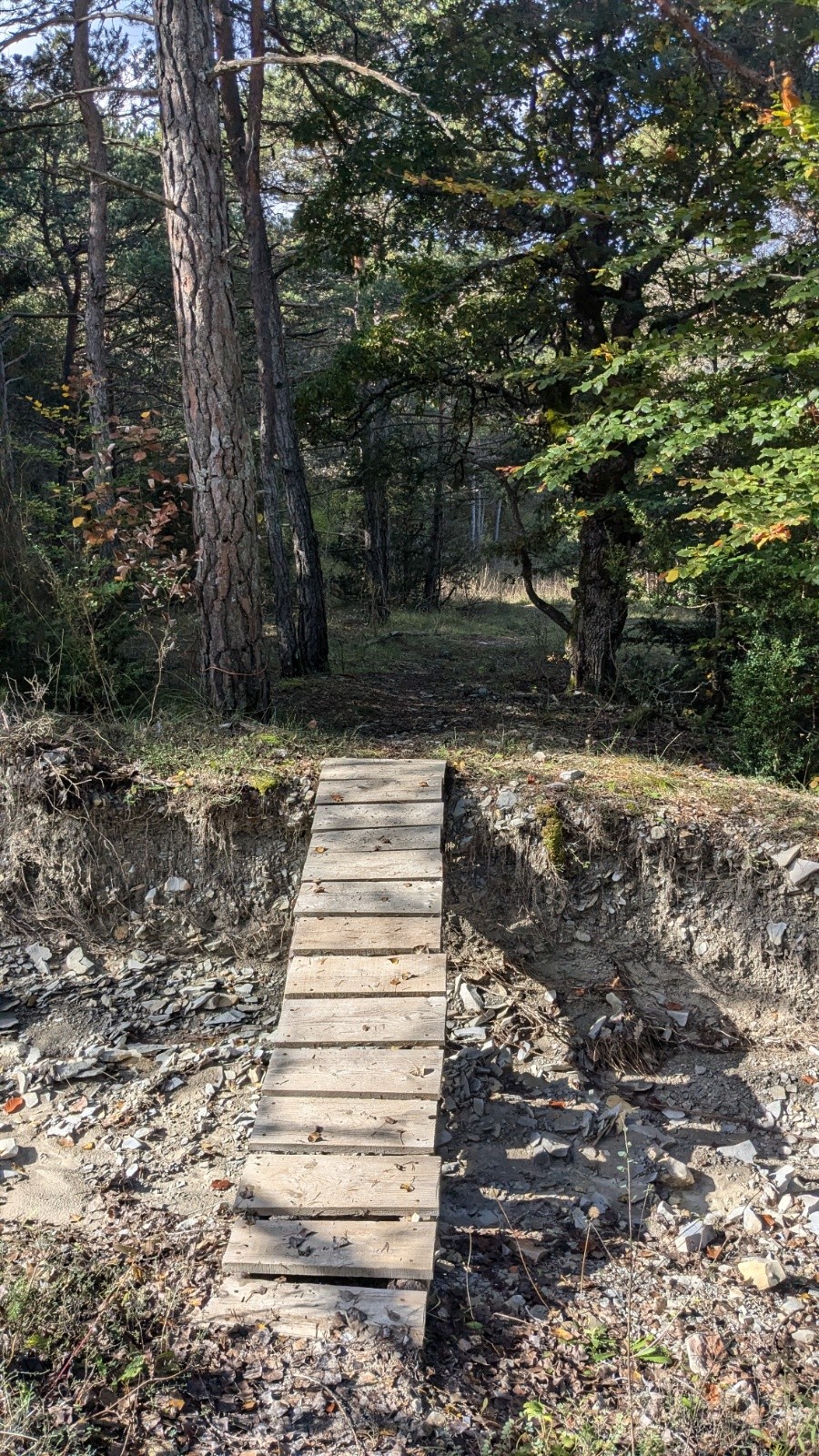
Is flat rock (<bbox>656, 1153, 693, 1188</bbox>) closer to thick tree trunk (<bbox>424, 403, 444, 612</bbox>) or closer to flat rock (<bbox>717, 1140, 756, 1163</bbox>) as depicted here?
flat rock (<bbox>717, 1140, 756, 1163</bbox>)

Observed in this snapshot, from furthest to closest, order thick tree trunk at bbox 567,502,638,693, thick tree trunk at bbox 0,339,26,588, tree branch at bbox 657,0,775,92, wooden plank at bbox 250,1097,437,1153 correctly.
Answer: thick tree trunk at bbox 567,502,638,693 < thick tree trunk at bbox 0,339,26,588 < tree branch at bbox 657,0,775,92 < wooden plank at bbox 250,1097,437,1153

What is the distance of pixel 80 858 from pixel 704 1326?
391 centimetres

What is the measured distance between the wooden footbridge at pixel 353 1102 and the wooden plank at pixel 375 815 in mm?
10

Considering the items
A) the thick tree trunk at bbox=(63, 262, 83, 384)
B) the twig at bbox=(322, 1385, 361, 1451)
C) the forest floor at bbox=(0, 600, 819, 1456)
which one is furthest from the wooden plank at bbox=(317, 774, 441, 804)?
the thick tree trunk at bbox=(63, 262, 83, 384)

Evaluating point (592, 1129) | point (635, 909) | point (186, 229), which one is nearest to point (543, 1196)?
point (592, 1129)

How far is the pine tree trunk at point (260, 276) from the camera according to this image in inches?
331

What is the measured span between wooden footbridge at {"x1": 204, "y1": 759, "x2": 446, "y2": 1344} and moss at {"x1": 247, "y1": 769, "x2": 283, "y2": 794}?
40 centimetres

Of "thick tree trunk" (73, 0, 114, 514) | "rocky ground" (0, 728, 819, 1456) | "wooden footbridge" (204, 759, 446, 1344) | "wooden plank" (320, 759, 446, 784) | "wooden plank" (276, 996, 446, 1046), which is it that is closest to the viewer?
"rocky ground" (0, 728, 819, 1456)

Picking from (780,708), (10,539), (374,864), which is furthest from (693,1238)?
(10,539)

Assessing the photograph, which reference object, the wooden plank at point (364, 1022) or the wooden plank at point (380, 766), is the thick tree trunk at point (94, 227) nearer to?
the wooden plank at point (380, 766)

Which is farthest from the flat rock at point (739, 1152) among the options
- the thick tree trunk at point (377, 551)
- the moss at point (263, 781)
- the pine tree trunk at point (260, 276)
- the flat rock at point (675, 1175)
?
the thick tree trunk at point (377, 551)

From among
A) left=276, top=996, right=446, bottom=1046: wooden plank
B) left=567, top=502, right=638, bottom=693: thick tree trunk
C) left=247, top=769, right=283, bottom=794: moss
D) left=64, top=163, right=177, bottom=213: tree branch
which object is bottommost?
left=276, top=996, right=446, bottom=1046: wooden plank

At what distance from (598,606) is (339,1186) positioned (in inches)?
238

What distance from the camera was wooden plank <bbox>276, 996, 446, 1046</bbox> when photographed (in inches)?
154
